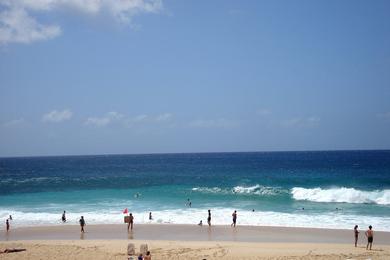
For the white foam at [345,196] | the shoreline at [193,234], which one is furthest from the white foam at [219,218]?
the white foam at [345,196]

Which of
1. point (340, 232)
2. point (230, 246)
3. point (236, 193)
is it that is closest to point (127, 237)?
point (230, 246)

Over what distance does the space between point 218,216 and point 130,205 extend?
1003 centimetres

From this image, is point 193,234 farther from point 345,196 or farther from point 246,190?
point 246,190

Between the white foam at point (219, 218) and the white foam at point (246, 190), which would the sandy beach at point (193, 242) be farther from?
the white foam at point (246, 190)

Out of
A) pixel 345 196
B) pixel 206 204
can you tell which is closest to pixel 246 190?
pixel 206 204

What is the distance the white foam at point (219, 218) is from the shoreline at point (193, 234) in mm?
1632

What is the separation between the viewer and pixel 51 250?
18.9 meters

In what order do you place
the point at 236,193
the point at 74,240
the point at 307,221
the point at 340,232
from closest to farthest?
the point at 74,240, the point at 340,232, the point at 307,221, the point at 236,193

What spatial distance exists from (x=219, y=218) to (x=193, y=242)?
8.59m

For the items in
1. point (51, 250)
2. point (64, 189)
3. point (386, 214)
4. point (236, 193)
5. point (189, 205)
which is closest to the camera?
point (51, 250)

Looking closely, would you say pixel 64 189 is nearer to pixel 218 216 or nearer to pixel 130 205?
pixel 130 205

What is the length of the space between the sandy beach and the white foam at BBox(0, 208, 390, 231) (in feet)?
6.32

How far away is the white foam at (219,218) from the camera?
87.2 ft

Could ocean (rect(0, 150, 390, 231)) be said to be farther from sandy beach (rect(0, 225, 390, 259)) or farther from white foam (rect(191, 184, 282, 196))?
sandy beach (rect(0, 225, 390, 259))
